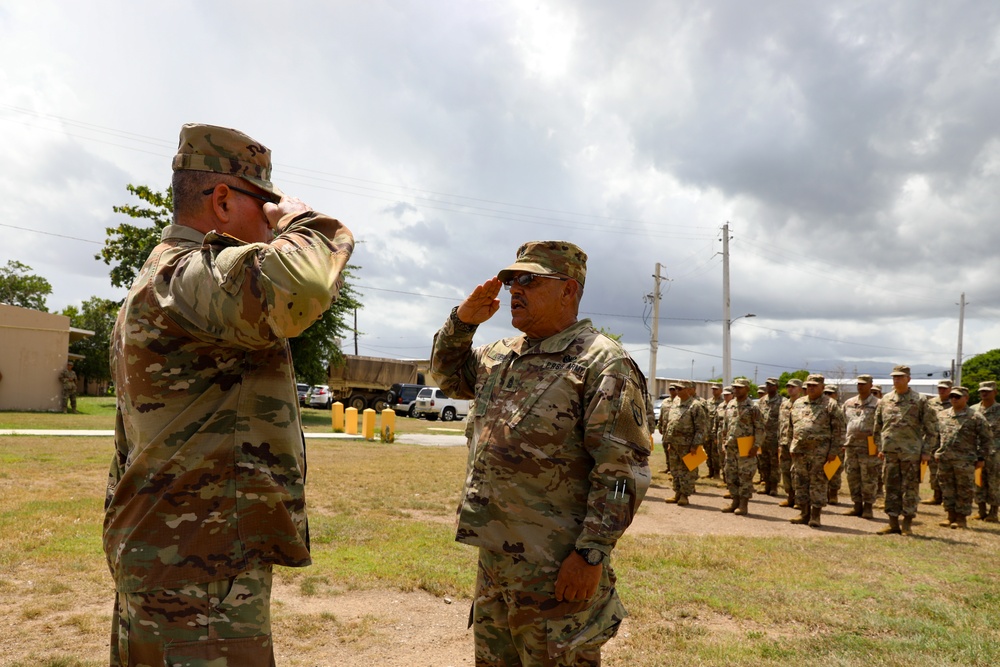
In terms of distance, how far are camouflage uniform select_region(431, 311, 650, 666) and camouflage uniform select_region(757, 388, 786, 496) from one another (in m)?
11.1

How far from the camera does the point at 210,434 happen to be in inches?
72.2

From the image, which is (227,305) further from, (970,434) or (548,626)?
(970,434)

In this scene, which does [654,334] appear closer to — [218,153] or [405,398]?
[405,398]

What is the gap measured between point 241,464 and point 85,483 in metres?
9.85

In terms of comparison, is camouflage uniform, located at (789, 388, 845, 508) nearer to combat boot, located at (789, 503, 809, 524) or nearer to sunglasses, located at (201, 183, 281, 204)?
combat boot, located at (789, 503, 809, 524)

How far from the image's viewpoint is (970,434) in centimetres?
1123

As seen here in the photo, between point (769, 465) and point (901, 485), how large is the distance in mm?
4126

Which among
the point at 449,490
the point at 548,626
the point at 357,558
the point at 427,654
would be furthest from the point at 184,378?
the point at 449,490

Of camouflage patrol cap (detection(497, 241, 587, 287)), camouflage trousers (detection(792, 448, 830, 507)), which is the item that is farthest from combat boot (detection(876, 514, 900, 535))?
camouflage patrol cap (detection(497, 241, 587, 287))

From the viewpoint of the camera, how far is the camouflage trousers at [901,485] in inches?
373

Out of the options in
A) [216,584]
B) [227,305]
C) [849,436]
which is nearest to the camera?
[227,305]

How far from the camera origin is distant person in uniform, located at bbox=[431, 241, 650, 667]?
8.30ft

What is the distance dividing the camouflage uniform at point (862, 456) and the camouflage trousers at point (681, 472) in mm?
2565

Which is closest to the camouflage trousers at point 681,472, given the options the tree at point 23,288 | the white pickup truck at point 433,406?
the white pickup truck at point 433,406
